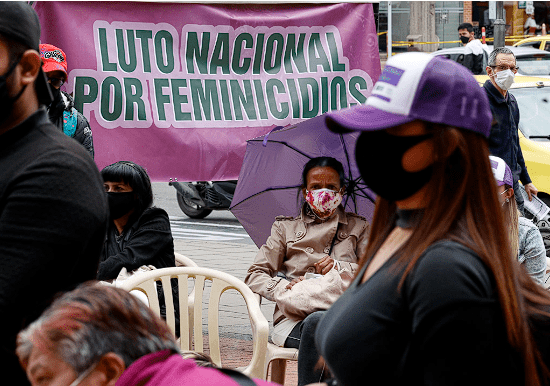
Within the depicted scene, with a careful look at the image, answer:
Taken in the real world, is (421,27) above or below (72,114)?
below

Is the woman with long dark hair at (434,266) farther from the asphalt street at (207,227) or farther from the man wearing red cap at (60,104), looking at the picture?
the asphalt street at (207,227)

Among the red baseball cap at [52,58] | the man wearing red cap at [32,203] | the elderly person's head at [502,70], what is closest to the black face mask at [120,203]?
the red baseball cap at [52,58]

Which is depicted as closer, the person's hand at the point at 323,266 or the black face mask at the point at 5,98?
the black face mask at the point at 5,98

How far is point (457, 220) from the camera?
145 centimetres

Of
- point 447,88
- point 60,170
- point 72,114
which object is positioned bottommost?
point 72,114

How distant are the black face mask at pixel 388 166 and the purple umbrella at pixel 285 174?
3199 mm

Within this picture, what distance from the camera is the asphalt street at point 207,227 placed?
1015 cm

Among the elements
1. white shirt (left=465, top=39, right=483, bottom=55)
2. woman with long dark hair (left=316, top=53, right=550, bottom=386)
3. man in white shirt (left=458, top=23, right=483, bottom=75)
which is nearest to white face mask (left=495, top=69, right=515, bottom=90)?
woman with long dark hair (left=316, top=53, right=550, bottom=386)

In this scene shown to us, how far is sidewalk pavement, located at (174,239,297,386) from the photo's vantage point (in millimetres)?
5109

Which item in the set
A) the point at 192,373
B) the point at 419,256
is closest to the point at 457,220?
the point at 419,256

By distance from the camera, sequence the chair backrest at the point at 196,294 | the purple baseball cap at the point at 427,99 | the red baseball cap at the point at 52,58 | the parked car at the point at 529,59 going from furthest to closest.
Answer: the parked car at the point at 529,59 → the red baseball cap at the point at 52,58 → the chair backrest at the point at 196,294 → the purple baseball cap at the point at 427,99

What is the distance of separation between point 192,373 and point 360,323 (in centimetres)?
34

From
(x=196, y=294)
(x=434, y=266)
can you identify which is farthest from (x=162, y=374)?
(x=196, y=294)

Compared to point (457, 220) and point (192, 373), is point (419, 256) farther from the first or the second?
point (192, 373)
